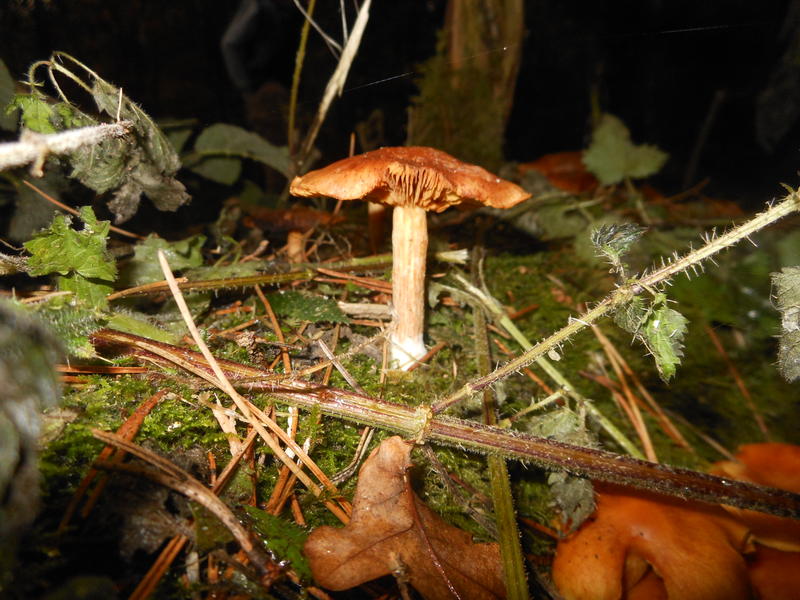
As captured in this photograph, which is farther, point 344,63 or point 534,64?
point 534,64

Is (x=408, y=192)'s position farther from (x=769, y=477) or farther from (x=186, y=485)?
(x=769, y=477)

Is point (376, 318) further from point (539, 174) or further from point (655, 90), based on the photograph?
point (655, 90)

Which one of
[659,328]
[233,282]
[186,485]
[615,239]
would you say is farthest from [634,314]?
[233,282]

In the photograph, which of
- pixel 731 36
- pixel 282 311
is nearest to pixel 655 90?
pixel 731 36

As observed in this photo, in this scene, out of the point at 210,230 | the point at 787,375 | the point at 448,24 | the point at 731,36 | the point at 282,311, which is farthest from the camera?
the point at 731,36

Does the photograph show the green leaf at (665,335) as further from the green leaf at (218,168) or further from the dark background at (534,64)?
the green leaf at (218,168)

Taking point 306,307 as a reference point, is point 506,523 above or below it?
below

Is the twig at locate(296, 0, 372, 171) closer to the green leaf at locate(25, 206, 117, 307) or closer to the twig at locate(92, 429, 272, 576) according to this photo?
the green leaf at locate(25, 206, 117, 307)
